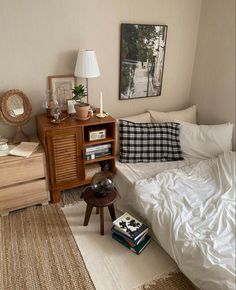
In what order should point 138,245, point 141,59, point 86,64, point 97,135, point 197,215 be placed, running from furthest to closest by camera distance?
point 141,59, point 97,135, point 86,64, point 138,245, point 197,215

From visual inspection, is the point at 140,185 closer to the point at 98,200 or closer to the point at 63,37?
the point at 98,200

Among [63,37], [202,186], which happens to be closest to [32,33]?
[63,37]

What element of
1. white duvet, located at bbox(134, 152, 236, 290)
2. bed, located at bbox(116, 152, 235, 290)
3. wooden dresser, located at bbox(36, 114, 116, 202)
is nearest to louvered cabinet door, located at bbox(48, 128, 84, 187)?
wooden dresser, located at bbox(36, 114, 116, 202)

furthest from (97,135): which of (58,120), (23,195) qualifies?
(23,195)

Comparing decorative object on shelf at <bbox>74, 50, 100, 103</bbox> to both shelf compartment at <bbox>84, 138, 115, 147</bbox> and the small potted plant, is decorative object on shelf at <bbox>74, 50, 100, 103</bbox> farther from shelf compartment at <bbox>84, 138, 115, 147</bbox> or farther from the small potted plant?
shelf compartment at <bbox>84, 138, 115, 147</bbox>

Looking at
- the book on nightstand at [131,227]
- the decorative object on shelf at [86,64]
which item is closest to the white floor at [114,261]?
the book on nightstand at [131,227]

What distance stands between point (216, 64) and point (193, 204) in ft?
4.89

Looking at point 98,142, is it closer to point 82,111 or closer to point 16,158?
point 82,111

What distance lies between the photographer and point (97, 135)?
2092mm

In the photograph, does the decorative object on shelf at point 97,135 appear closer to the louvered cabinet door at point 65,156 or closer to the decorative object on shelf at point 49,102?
the louvered cabinet door at point 65,156

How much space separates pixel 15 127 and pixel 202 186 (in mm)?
1670

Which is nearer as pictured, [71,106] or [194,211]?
[194,211]

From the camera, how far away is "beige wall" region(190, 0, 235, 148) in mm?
2250

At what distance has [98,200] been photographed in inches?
70.7
